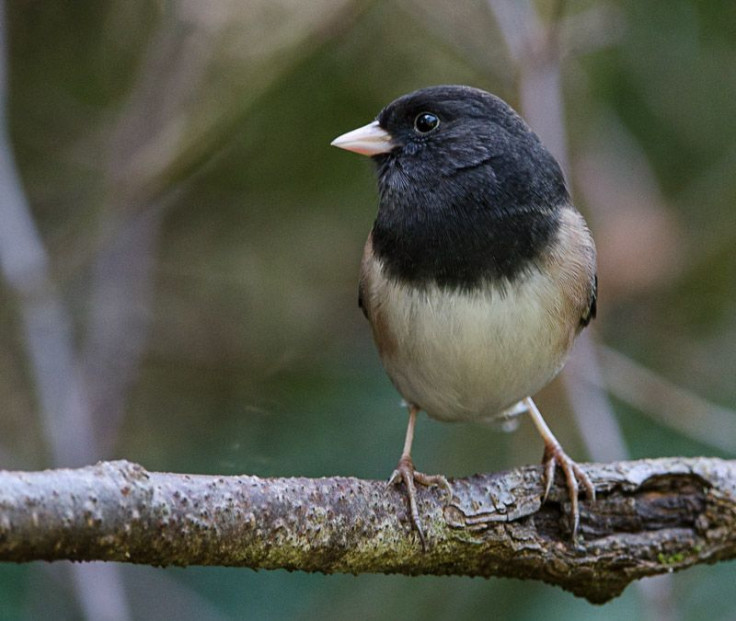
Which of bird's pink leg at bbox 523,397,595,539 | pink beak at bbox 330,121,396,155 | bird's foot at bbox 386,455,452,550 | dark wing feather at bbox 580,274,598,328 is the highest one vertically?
pink beak at bbox 330,121,396,155

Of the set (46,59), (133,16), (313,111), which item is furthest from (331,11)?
(46,59)

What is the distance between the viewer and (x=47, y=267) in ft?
10.2

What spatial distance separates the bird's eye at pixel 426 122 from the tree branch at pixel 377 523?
93cm

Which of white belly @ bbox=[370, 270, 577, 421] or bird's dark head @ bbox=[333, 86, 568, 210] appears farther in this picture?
bird's dark head @ bbox=[333, 86, 568, 210]

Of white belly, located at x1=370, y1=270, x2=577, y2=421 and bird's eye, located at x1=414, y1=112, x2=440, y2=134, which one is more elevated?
bird's eye, located at x1=414, y1=112, x2=440, y2=134

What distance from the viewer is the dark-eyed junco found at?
2391 mm

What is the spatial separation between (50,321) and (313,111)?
1292 millimetres

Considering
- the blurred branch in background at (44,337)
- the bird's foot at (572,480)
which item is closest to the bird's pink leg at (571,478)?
the bird's foot at (572,480)

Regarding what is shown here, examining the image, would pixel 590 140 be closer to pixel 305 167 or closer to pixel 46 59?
pixel 305 167

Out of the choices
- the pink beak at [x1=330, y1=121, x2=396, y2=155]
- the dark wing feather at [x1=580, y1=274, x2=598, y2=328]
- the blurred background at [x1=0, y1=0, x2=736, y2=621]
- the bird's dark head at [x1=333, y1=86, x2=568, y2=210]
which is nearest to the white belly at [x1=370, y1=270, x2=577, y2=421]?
the dark wing feather at [x1=580, y1=274, x2=598, y2=328]

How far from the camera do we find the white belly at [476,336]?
7.79 feet

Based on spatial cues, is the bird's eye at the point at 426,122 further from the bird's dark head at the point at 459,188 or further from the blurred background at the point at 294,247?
the blurred background at the point at 294,247

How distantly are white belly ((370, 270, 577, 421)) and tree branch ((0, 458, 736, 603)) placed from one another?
0.25 meters

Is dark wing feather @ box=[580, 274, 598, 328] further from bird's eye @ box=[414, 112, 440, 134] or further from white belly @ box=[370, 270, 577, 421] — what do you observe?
bird's eye @ box=[414, 112, 440, 134]
